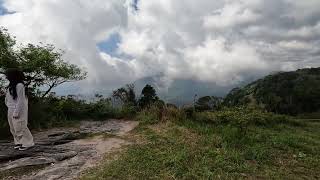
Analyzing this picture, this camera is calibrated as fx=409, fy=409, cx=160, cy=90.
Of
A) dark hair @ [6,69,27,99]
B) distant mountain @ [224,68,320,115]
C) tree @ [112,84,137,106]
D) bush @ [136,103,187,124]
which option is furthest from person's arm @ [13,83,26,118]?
distant mountain @ [224,68,320,115]

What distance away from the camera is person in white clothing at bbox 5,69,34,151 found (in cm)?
1087

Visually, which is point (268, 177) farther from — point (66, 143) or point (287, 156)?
point (66, 143)

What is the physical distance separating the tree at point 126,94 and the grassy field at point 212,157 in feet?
43.7

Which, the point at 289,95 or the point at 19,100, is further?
the point at 289,95

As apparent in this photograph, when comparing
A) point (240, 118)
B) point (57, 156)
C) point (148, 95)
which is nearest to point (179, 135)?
point (240, 118)

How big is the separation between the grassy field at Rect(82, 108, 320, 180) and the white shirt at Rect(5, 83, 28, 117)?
2945 millimetres

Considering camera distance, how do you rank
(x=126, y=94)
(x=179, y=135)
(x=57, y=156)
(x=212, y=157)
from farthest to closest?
(x=126, y=94) → (x=179, y=135) → (x=57, y=156) → (x=212, y=157)

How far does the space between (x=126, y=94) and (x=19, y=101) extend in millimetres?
17782

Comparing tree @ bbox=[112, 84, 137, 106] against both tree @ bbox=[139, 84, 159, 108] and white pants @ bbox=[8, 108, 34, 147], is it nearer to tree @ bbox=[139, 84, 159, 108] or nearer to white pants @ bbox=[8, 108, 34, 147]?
tree @ bbox=[139, 84, 159, 108]

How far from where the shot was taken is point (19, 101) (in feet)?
35.8

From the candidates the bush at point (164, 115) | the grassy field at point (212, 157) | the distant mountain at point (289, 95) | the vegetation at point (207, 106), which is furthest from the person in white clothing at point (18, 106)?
the distant mountain at point (289, 95)

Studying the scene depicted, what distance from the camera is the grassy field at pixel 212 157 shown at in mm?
8836

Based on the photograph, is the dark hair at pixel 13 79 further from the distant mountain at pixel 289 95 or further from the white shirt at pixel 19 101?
the distant mountain at pixel 289 95

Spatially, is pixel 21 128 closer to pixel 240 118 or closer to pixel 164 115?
pixel 240 118
